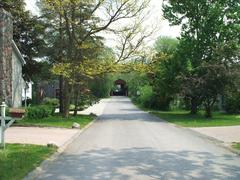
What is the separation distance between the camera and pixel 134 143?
62.5 ft

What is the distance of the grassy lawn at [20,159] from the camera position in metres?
11.1

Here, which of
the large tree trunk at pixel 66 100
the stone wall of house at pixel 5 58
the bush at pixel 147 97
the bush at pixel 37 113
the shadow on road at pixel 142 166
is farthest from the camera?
the bush at pixel 147 97

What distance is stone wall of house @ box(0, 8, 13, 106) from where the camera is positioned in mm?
30141

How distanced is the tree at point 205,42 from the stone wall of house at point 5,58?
13929mm

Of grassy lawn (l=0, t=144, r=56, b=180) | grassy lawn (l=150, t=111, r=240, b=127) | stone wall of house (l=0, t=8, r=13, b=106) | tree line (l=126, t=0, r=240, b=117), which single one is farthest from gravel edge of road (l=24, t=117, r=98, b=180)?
tree line (l=126, t=0, r=240, b=117)

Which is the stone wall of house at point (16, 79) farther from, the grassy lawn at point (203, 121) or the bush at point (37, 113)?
the grassy lawn at point (203, 121)

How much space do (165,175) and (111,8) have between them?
24978 millimetres

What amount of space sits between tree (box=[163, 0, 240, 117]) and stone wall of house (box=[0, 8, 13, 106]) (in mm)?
13929

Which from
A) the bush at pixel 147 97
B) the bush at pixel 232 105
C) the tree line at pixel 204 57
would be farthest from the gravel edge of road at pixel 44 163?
the bush at pixel 147 97

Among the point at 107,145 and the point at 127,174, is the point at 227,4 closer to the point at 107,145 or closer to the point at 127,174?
the point at 107,145

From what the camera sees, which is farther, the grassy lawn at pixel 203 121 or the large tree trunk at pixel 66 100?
the large tree trunk at pixel 66 100

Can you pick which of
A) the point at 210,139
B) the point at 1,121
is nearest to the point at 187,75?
the point at 210,139

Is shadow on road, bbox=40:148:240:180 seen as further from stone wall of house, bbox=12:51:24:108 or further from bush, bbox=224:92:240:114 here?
bush, bbox=224:92:240:114

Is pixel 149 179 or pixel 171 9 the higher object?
pixel 171 9
